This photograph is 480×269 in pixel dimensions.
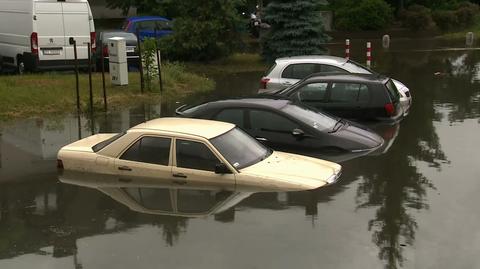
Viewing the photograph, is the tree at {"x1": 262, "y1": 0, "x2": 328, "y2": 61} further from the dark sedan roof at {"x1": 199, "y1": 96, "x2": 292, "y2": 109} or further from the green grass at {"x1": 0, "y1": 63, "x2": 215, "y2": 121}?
the dark sedan roof at {"x1": 199, "y1": 96, "x2": 292, "y2": 109}

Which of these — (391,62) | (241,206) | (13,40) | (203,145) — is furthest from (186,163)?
(391,62)

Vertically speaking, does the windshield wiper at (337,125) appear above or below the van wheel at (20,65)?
below

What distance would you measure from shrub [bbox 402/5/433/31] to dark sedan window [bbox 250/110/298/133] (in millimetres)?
27949

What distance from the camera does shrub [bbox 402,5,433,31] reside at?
36750 millimetres

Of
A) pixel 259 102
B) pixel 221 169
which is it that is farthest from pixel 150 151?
pixel 259 102

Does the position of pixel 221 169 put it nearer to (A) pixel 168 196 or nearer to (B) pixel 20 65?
(A) pixel 168 196

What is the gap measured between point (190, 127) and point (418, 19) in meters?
29.8

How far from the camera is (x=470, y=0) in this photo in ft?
139

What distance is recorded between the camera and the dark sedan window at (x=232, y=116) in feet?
37.3

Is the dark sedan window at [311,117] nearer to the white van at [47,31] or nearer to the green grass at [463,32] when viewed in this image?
the white van at [47,31]

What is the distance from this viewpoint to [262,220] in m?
8.16

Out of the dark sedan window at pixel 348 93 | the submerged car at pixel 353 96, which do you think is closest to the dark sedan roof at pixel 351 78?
the submerged car at pixel 353 96

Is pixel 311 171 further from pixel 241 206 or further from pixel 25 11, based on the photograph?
pixel 25 11

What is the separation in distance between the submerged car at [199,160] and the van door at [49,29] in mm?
9030
